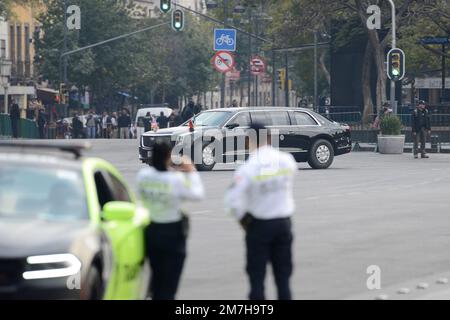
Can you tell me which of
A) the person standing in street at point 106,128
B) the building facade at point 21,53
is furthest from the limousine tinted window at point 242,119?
the building facade at point 21,53

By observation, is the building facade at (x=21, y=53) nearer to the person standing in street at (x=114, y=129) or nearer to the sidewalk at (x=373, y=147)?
the person standing in street at (x=114, y=129)

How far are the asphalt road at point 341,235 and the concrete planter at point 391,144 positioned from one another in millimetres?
12730

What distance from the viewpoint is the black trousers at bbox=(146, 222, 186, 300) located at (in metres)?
Result: 10.3

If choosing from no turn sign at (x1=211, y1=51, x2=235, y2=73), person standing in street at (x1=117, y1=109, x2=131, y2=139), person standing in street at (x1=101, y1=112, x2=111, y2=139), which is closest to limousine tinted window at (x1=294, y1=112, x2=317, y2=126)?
no turn sign at (x1=211, y1=51, x2=235, y2=73)

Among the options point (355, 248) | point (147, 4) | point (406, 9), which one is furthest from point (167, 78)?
point (355, 248)

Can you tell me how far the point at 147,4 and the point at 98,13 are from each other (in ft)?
149

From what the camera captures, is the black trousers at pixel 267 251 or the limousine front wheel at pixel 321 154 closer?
the black trousers at pixel 267 251

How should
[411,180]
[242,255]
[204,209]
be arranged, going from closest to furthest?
[242,255] < [204,209] < [411,180]

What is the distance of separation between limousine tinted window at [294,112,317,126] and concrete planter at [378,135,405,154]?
1091 centimetres

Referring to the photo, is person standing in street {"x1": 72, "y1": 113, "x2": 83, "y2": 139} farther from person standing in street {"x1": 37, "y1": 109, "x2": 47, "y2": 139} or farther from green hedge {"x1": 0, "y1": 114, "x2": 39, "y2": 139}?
green hedge {"x1": 0, "y1": 114, "x2": 39, "y2": 139}

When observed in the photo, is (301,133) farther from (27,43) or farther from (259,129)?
(27,43)

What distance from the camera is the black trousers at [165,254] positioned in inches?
405

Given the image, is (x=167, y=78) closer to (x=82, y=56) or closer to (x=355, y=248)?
(x=82, y=56)
